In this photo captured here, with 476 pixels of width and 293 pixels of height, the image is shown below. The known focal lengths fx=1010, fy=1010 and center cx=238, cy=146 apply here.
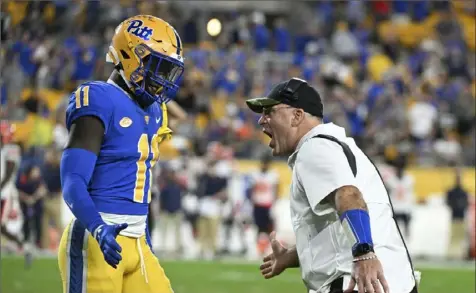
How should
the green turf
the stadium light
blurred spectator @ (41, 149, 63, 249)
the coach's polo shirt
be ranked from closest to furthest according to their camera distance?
the coach's polo shirt, the green turf, the stadium light, blurred spectator @ (41, 149, 63, 249)

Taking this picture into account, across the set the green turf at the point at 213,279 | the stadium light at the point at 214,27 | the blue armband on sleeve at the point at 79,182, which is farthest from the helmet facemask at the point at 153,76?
the stadium light at the point at 214,27

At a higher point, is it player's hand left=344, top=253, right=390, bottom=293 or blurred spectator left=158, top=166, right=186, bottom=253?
player's hand left=344, top=253, right=390, bottom=293

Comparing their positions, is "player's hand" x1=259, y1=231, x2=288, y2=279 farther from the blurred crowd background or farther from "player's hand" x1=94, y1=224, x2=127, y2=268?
the blurred crowd background

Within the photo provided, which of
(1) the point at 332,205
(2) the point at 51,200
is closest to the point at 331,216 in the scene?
(1) the point at 332,205

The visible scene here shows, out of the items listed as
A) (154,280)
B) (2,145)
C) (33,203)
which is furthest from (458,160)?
(154,280)

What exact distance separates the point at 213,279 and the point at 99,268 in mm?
8715

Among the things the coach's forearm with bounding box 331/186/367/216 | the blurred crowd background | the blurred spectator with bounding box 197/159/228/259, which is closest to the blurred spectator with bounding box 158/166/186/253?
the blurred crowd background

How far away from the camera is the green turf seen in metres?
11.6

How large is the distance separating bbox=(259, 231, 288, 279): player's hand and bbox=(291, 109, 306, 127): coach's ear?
74cm

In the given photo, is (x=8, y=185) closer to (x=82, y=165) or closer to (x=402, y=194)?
(x=402, y=194)

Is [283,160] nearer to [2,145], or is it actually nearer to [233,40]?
[233,40]

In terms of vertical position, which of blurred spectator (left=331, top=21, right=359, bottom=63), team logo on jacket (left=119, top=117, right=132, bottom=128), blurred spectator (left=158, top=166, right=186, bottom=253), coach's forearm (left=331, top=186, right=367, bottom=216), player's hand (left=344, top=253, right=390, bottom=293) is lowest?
blurred spectator (left=158, top=166, right=186, bottom=253)

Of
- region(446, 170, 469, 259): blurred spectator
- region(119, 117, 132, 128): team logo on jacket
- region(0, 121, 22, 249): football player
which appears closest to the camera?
region(119, 117, 132, 128): team logo on jacket

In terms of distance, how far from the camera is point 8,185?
13.1m
